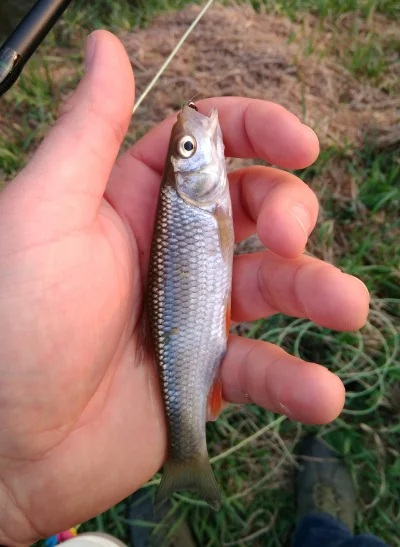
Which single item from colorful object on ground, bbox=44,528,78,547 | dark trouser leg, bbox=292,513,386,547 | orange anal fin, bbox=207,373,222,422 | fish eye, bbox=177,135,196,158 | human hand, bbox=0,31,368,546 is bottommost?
dark trouser leg, bbox=292,513,386,547

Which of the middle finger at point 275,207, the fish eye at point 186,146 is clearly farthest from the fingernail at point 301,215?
the fish eye at point 186,146

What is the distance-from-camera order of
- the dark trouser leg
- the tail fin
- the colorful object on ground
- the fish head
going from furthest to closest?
the colorful object on ground < the dark trouser leg < the tail fin < the fish head

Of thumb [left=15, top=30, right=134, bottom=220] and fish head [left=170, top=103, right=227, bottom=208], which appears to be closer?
thumb [left=15, top=30, right=134, bottom=220]

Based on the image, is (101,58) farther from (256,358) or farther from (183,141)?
(256,358)

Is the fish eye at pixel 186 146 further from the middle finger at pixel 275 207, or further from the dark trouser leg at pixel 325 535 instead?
the dark trouser leg at pixel 325 535

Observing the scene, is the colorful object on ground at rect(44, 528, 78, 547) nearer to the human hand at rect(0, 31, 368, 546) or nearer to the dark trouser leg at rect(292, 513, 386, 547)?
the human hand at rect(0, 31, 368, 546)

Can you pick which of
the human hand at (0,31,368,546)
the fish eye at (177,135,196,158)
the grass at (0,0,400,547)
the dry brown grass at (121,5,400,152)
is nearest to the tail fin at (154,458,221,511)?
the human hand at (0,31,368,546)

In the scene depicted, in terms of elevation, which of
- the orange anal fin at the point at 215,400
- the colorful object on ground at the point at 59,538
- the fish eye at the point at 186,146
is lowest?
the colorful object on ground at the point at 59,538
